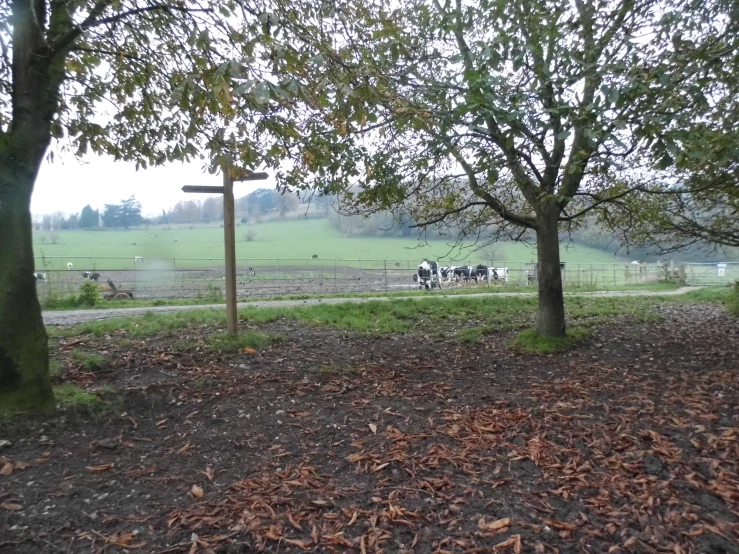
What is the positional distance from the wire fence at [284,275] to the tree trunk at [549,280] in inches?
405

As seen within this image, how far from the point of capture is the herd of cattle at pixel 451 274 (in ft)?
76.3

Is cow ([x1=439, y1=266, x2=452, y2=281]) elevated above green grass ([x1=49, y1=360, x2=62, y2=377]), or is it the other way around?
cow ([x1=439, y1=266, x2=452, y2=281])

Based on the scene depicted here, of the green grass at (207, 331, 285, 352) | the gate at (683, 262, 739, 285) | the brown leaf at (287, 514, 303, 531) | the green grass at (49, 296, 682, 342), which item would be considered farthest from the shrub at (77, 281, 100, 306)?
the gate at (683, 262, 739, 285)

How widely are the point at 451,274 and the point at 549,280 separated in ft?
55.7

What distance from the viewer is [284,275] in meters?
22.5

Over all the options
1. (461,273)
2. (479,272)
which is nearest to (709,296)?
(479,272)

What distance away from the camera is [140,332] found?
7688 mm

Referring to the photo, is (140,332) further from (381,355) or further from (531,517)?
(531,517)

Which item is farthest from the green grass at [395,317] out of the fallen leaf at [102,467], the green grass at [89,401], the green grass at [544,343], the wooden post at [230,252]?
the fallen leaf at [102,467]

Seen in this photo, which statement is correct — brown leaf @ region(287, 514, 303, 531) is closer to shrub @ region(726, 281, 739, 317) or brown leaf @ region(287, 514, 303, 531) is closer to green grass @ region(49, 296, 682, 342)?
green grass @ region(49, 296, 682, 342)

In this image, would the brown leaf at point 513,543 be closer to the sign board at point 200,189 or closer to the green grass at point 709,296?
the sign board at point 200,189

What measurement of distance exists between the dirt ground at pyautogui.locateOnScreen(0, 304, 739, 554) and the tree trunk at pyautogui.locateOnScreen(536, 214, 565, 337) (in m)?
1.50

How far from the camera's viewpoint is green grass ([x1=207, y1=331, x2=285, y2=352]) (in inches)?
269

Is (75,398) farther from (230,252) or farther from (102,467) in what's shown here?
(230,252)
